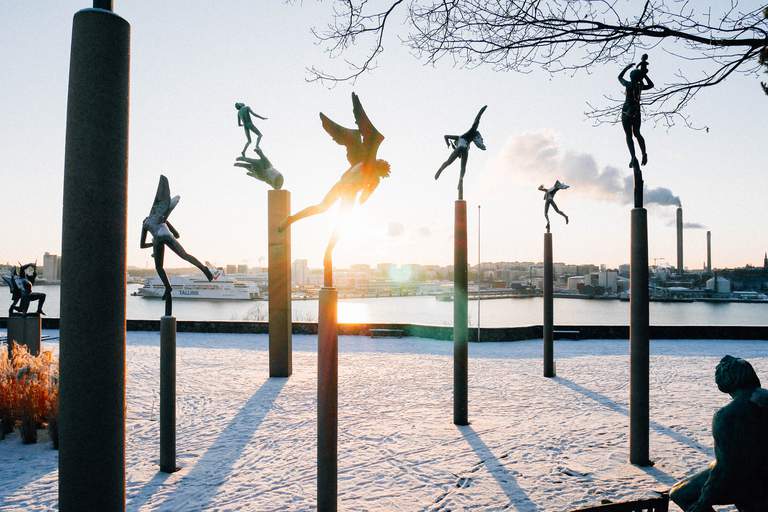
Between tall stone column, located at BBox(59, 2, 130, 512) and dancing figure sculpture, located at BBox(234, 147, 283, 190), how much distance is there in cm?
982

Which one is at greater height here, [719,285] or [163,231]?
[163,231]

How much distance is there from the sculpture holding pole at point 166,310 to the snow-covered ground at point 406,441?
1.11 feet

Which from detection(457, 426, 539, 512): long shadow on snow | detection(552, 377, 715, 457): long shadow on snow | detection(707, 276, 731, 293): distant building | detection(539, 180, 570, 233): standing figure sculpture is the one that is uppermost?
detection(539, 180, 570, 233): standing figure sculpture

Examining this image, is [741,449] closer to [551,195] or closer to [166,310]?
[166,310]

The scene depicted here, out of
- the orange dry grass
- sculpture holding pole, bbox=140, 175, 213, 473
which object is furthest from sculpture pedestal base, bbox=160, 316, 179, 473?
the orange dry grass

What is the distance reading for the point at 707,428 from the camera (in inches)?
277

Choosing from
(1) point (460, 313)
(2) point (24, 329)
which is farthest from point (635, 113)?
(2) point (24, 329)

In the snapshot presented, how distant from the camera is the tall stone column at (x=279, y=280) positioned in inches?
432

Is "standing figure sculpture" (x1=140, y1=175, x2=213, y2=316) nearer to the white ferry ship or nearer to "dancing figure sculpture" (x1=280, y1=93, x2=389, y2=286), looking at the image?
"dancing figure sculpture" (x1=280, y1=93, x2=389, y2=286)

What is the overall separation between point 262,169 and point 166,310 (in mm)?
6316

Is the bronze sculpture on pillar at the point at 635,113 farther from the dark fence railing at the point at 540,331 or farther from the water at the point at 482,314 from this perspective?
the water at the point at 482,314

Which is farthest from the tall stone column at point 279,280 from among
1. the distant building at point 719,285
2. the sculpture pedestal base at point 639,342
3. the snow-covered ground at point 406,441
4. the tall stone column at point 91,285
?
the distant building at point 719,285

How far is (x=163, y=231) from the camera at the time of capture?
19.3 ft

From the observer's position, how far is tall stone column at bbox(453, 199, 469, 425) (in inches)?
284
